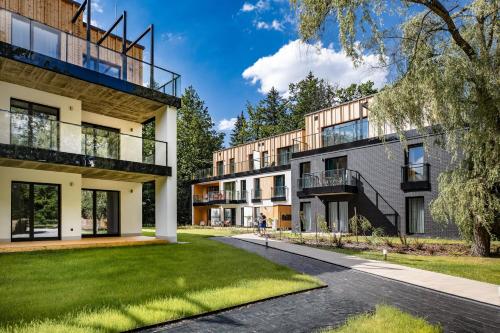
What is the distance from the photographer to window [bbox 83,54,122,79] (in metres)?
13.8

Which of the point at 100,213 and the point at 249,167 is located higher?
the point at 249,167

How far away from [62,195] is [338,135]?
1729cm

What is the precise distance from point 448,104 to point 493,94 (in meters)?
1.64

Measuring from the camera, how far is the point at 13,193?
13492 mm

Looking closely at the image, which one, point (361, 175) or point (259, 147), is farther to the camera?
point (259, 147)

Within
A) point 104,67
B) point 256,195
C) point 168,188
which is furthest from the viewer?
point 256,195

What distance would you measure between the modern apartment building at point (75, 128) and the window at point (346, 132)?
12.6 metres

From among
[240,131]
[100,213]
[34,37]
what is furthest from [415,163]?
[240,131]

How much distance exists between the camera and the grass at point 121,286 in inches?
228

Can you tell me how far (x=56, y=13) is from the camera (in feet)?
52.7

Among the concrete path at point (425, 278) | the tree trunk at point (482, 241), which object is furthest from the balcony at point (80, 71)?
the tree trunk at point (482, 241)

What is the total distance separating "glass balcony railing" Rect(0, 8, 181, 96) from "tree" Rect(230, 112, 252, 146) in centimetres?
4556

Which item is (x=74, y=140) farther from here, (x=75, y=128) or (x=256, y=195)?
(x=256, y=195)

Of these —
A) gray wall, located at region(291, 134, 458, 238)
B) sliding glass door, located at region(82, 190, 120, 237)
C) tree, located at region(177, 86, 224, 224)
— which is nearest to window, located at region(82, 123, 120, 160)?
sliding glass door, located at region(82, 190, 120, 237)
